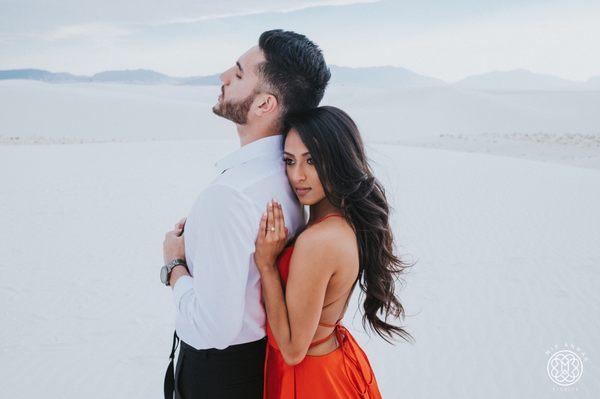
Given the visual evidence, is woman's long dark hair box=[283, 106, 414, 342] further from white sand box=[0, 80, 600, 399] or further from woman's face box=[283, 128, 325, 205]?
white sand box=[0, 80, 600, 399]

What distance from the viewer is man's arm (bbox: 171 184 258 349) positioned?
5.67 feet

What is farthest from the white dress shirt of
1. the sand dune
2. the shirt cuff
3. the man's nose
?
the sand dune

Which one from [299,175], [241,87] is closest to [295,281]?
[299,175]

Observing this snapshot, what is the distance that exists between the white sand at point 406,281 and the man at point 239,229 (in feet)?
3.62

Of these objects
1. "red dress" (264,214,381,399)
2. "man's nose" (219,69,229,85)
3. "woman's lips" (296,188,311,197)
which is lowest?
"red dress" (264,214,381,399)

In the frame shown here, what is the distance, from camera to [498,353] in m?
5.01

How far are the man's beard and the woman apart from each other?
0.55 ft

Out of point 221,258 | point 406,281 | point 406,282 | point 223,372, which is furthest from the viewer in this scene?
point 406,281

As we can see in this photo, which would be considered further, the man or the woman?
the woman

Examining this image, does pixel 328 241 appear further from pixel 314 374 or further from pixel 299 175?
pixel 314 374

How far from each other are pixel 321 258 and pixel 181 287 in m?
0.53

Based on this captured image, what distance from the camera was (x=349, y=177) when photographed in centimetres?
207

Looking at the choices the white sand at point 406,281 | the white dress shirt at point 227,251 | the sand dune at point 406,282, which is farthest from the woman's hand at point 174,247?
the white sand at point 406,281

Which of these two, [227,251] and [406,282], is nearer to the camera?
[227,251]
